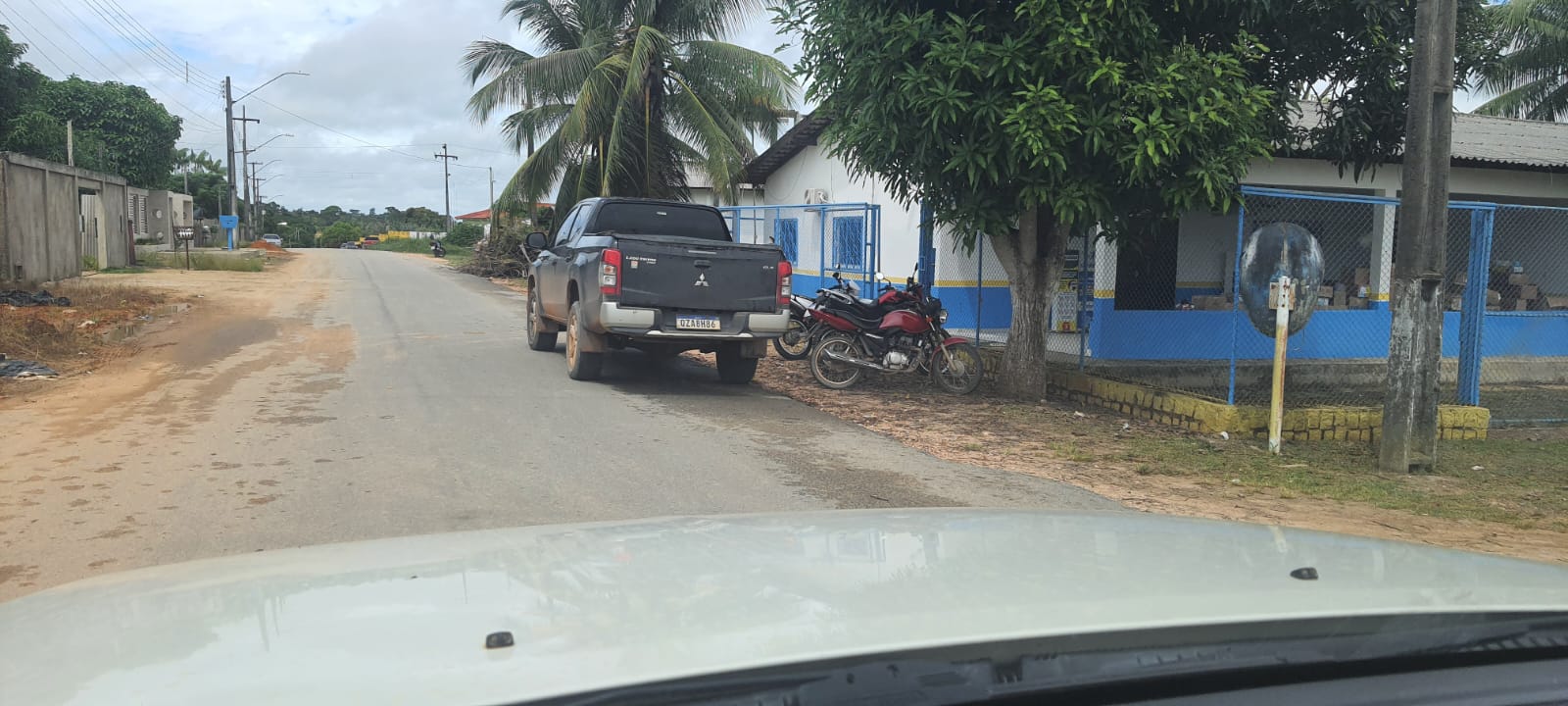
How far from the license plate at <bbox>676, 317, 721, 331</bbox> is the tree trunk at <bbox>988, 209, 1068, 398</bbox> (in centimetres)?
298

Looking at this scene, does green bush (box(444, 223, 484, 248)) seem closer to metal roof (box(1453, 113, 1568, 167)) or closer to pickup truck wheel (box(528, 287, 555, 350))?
pickup truck wheel (box(528, 287, 555, 350))

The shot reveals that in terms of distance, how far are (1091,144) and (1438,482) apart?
372cm

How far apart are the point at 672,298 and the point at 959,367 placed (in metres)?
3.21

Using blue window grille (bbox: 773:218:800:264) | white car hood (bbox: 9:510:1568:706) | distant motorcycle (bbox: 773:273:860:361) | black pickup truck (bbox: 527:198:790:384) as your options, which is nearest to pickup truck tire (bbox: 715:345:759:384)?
black pickup truck (bbox: 527:198:790:384)

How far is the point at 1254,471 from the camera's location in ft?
27.5

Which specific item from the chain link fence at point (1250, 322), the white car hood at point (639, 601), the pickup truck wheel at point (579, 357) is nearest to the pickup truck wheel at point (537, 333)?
the pickup truck wheel at point (579, 357)

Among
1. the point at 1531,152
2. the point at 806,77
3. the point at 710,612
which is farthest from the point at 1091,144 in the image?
the point at 1531,152

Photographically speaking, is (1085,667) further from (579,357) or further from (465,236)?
(465,236)

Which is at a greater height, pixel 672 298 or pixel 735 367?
pixel 672 298

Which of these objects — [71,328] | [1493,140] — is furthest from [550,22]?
[1493,140]

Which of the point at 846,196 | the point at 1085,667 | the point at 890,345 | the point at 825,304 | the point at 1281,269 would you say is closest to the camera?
the point at 1085,667

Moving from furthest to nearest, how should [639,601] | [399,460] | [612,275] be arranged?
[612,275]
[399,460]
[639,601]

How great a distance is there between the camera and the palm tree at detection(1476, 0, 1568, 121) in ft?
80.2

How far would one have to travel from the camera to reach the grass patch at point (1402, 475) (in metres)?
7.46
